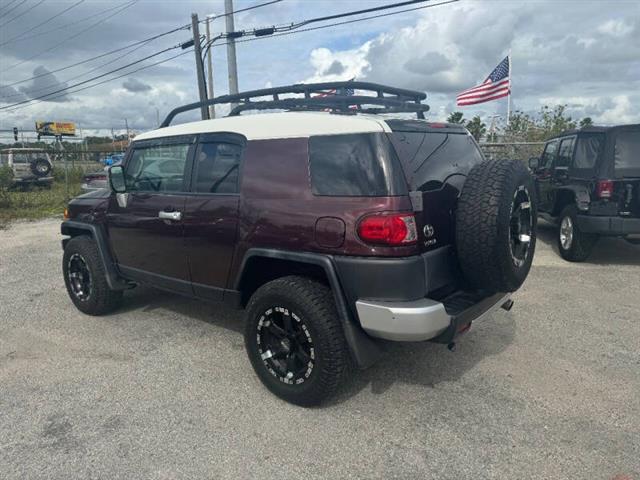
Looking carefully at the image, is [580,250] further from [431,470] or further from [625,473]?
[431,470]

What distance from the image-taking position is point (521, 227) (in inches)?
137

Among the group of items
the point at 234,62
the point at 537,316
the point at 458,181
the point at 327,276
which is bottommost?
the point at 537,316

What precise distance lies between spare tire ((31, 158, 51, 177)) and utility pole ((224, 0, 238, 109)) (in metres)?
9.29

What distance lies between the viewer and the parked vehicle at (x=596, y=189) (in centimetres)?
632

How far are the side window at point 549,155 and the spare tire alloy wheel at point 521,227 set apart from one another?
5384mm

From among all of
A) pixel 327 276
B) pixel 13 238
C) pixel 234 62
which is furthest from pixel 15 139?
pixel 327 276

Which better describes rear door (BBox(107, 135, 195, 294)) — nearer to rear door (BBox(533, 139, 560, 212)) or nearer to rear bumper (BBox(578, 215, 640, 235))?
rear bumper (BBox(578, 215, 640, 235))

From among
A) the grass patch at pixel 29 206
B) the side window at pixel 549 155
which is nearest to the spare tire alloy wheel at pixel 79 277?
the side window at pixel 549 155

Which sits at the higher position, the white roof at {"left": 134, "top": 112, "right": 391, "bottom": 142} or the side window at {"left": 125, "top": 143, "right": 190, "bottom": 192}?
the white roof at {"left": 134, "top": 112, "right": 391, "bottom": 142}

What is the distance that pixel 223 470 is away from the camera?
269 cm

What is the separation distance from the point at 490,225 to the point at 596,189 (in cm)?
436

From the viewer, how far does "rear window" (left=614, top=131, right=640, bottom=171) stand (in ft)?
20.8

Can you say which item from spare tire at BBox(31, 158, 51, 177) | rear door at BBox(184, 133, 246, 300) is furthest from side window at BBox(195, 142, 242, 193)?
spare tire at BBox(31, 158, 51, 177)

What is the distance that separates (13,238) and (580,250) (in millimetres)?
10134
